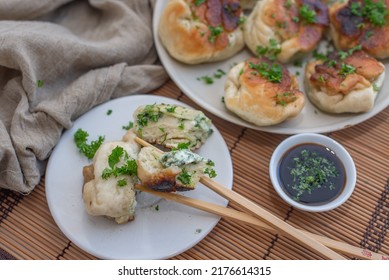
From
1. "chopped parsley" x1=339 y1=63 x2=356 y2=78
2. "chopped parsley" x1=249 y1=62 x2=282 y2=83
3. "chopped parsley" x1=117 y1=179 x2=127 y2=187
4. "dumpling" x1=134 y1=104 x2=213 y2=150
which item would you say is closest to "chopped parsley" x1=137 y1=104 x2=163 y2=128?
"dumpling" x1=134 y1=104 x2=213 y2=150

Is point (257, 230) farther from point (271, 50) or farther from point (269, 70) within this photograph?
point (271, 50)

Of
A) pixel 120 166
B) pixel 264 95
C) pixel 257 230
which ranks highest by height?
pixel 264 95

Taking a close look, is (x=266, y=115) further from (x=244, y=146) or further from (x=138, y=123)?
(x=138, y=123)

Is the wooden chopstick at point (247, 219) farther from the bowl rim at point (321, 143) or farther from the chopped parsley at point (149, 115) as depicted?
the chopped parsley at point (149, 115)

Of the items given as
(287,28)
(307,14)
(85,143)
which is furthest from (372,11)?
(85,143)

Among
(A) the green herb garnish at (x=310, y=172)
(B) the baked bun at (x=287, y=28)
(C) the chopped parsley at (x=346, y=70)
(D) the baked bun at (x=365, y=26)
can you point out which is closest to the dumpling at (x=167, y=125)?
(A) the green herb garnish at (x=310, y=172)
